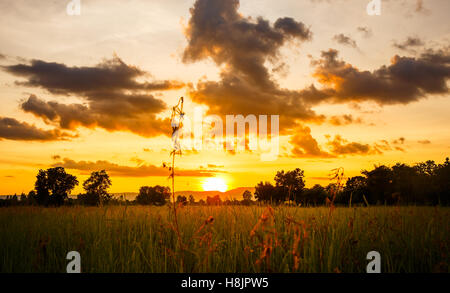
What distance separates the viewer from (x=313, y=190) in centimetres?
6856

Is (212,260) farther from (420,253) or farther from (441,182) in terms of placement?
(441,182)

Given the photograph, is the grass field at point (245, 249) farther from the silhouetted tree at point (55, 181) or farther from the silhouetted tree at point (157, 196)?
the silhouetted tree at point (55, 181)

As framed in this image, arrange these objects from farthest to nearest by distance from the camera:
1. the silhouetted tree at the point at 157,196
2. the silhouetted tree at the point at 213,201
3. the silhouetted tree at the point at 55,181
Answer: the silhouetted tree at the point at 55,181 < the silhouetted tree at the point at 213,201 < the silhouetted tree at the point at 157,196

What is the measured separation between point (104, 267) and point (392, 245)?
208 inches

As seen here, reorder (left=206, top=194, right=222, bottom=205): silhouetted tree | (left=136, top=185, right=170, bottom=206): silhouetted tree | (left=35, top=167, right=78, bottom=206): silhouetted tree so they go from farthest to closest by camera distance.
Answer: (left=35, top=167, right=78, bottom=206): silhouetted tree, (left=206, top=194, right=222, bottom=205): silhouetted tree, (left=136, top=185, right=170, bottom=206): silhouetted tree

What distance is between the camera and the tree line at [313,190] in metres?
10.5

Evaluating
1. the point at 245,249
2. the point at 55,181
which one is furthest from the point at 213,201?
the point at 55,181

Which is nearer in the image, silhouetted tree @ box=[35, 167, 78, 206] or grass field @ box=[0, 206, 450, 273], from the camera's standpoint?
grass field @ box=[0, 206, 450, 273]

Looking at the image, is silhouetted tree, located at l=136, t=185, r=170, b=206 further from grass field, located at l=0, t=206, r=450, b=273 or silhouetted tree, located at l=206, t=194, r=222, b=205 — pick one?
silhouetted tree, located at l=206, t=194, r=222, b=205

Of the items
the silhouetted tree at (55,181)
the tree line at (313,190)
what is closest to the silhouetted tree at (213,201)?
the tree line at (313,190)

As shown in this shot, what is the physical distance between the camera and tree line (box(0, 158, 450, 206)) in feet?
34.4

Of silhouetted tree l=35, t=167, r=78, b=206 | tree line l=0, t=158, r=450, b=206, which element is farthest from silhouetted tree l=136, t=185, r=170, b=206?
silhouetted tree l=35, t=167, r=78, b=206

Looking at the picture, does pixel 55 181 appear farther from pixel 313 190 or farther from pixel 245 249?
pixel 245 249

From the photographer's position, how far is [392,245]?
20.8 feet
